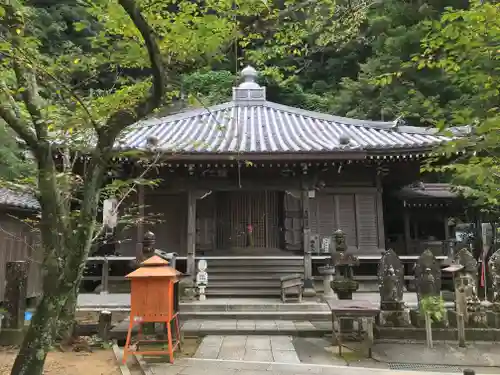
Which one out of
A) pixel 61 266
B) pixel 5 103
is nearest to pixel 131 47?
pixel 5 103

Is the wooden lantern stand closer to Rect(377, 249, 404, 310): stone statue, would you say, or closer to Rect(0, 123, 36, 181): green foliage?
Rect(377, 249, 404, 310): stone statue

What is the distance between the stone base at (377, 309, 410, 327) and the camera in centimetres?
709

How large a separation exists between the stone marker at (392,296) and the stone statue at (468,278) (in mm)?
1034

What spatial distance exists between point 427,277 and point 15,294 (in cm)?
738

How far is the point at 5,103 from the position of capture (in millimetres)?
3793

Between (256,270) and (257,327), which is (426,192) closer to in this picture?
(256,270)

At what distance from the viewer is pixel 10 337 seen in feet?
22.8

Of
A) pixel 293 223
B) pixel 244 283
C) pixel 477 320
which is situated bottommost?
pixel 477 320

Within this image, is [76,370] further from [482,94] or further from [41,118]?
[482,94]

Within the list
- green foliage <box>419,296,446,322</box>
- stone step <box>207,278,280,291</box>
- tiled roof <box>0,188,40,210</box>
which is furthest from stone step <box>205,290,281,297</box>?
tiled roof <box>0,188,40,210</box>

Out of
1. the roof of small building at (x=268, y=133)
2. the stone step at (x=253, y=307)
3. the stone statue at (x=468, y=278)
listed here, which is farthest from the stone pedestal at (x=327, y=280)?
the stone statue at (x=468, y=278)

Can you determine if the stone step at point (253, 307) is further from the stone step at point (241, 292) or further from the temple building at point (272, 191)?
the temple building at point (272, 191)

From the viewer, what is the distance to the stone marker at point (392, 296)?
7.12 meters

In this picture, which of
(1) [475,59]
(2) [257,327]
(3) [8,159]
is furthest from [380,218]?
(3) [8,159]
